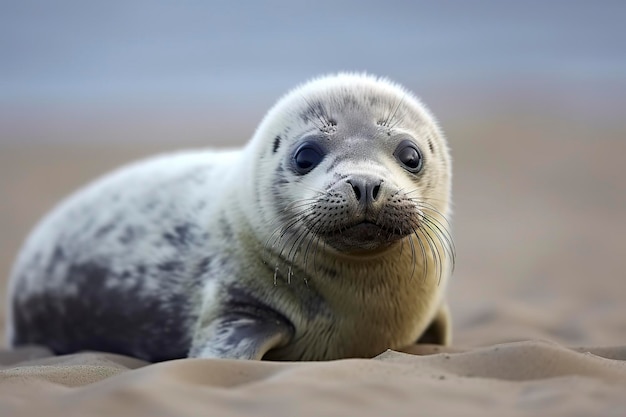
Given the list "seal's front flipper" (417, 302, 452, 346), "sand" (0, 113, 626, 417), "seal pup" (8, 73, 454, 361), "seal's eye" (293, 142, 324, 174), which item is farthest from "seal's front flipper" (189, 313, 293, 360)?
"seal's front flipper" (417, 302, 452, 346)

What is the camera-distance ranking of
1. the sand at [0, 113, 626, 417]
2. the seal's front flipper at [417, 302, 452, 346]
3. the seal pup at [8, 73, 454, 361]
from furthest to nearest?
the seal's front flipper at [417, 302, 452, 346] → the seal pup at [8, 73, 454, 361] → the sand at [0, 113, 626, 417]

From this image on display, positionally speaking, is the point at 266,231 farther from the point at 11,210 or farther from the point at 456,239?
the point at 11,210

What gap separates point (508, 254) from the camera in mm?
8148

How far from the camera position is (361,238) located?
356 cm

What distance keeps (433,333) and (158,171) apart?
5.03ft

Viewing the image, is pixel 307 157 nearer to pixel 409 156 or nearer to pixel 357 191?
pixel 409 156

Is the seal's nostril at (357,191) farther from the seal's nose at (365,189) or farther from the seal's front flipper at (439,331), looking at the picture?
the seal's front flipper at (439,331)

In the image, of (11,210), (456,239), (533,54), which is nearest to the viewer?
(456,239)

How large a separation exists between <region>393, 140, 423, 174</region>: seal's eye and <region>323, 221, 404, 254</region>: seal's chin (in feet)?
1.23

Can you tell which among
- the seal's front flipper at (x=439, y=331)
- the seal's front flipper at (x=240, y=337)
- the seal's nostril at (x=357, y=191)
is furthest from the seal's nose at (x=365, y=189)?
the seal's front flipper at (x=439, y=331)

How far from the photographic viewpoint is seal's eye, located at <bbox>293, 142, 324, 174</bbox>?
12.7ft

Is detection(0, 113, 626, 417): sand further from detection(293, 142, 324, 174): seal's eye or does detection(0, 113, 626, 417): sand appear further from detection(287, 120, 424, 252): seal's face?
detection(293, 142, 324, 174): seal's eye

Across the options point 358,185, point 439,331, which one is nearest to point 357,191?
point 358,185

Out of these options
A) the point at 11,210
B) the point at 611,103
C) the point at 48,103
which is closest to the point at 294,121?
the point at 11,210
